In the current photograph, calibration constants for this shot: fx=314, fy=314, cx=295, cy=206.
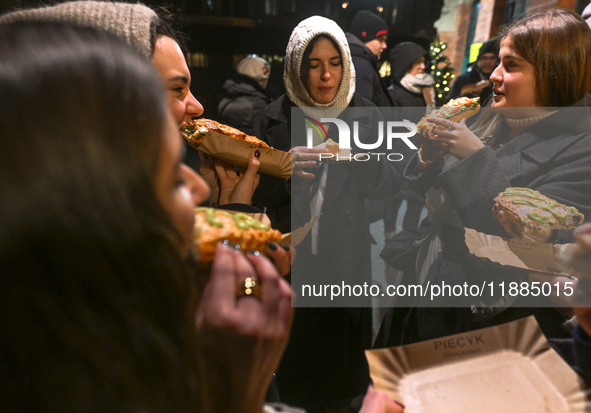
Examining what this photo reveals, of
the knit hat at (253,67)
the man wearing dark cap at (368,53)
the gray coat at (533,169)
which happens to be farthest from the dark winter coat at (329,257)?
the knit hat at (253,67)

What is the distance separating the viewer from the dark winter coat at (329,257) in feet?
5.91

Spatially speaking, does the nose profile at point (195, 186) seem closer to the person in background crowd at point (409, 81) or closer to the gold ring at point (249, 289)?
the gold ring at point (249, 289)

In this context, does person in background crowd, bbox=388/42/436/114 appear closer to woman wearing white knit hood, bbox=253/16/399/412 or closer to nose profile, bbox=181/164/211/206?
woman wearing white knit hood, bbox=253/16/399/412

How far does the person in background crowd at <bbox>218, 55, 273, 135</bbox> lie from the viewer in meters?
2.42

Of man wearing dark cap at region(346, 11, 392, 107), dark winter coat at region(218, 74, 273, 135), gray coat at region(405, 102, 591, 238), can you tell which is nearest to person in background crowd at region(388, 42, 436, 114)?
man wearing dark cap at region(346, 11, 392, 107)

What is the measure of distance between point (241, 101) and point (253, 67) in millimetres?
427

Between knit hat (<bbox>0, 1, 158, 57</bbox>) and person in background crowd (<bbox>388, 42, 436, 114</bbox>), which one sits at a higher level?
knit hat (<bbox>0, 1, 158, 57</bbox>)

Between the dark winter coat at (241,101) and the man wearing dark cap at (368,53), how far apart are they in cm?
80

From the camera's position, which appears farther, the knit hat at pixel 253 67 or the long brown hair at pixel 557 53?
the knit hat at pixel 253 67

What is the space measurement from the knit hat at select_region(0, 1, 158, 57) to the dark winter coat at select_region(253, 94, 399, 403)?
953mm

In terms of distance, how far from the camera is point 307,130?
171 cm

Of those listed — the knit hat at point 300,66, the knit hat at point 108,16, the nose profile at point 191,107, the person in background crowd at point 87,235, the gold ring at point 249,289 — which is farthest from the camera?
the knit hat at point 300,66

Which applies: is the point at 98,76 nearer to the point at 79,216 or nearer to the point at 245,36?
the point at 79,216

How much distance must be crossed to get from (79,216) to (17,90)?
6.7 inches
